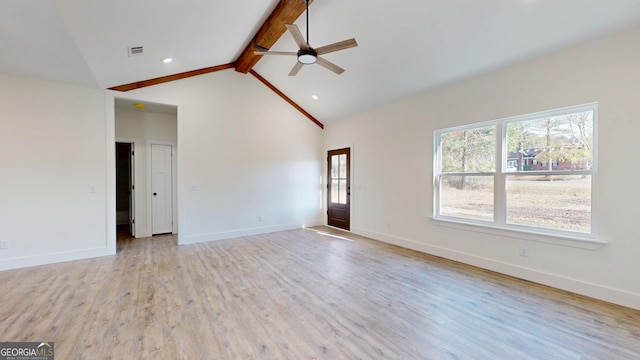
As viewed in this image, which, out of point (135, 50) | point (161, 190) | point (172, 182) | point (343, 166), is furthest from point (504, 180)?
point (161, 190)

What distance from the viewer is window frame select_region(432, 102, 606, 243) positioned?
288 centimetres

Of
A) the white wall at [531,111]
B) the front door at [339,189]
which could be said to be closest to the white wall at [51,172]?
Result: the front door at [339,189]

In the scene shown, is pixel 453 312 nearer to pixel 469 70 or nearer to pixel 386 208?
pixel 386 208

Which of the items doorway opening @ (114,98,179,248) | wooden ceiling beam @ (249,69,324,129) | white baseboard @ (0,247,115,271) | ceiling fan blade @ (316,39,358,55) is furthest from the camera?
wooden ceiling beam @ (249,69,324,129)

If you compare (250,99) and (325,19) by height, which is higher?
(325,19)

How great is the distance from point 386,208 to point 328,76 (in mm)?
2839

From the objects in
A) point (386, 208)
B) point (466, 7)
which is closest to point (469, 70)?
point (466, 7)

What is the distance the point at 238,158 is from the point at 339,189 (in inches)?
102

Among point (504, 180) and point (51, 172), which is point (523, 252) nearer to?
point (504, 180)

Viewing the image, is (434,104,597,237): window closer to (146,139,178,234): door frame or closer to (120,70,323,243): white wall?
(120,70,323,243): white wall

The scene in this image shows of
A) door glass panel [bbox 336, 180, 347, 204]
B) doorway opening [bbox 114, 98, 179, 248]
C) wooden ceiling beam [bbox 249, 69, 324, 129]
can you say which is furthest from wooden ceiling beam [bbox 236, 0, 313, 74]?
door glass panel [bbox 336, 180, 347, 204]

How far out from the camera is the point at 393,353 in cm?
194

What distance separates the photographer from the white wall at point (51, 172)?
12.0 ft

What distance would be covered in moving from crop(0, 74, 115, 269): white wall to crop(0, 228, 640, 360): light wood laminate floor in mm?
393
